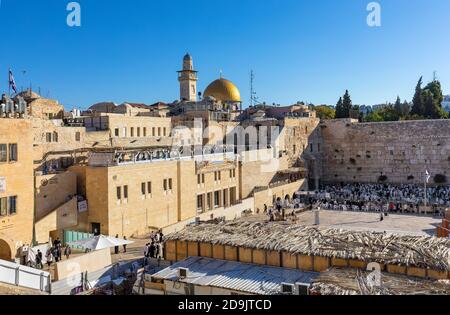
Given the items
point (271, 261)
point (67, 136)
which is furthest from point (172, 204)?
point (271, 261)

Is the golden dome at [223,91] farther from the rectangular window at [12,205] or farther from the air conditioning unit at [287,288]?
the air conditioning unit at [287,288]

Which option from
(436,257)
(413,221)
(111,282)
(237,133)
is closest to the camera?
(436,257)

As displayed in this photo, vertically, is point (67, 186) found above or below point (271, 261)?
above

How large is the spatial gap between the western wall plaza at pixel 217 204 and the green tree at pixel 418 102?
0.88 feet

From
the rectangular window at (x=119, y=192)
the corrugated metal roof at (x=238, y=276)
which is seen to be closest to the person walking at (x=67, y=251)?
the rectangular window at (x=119, y=192)

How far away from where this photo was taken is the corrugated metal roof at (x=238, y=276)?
362 inches

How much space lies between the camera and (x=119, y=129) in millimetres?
27656

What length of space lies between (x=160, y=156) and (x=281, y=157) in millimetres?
15068

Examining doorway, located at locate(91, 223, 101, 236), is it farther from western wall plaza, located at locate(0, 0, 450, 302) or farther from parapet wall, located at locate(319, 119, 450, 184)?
parapet wall, located at locate(319, 119, 450, 184)

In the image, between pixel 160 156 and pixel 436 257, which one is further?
pixel 160 156

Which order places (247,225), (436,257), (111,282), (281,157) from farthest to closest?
1. (281,157)
2. (247,225)
3. (111,282)
4. (436,257)

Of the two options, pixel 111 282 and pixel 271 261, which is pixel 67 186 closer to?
pixel 111 282

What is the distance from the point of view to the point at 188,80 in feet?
180

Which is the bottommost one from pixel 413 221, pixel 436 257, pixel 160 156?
pixel 413 221
